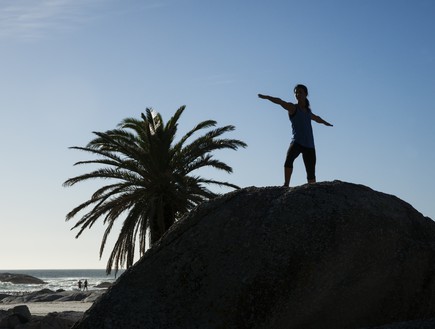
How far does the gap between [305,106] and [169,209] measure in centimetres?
1461

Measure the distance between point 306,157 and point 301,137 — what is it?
0.73 feet

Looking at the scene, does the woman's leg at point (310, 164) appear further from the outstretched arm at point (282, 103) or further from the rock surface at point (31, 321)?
the rock surface at point (31, 321)

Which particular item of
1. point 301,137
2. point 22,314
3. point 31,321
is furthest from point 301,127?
point 22,314

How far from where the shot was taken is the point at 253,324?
5.39 m

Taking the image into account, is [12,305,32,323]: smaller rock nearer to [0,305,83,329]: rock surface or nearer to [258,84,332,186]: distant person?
[0,305,83,329]: rock surface

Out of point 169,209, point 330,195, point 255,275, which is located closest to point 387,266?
point 330,195

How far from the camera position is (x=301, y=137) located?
7324mm

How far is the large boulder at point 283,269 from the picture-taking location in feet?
17.8

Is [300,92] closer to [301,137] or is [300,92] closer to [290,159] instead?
[301,137]

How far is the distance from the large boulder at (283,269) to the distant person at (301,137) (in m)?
1.33

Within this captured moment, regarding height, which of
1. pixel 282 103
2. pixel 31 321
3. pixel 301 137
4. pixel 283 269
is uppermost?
pixel 282 103

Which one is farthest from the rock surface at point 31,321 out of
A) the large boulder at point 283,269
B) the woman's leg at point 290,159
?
the large boulder at point 283,269

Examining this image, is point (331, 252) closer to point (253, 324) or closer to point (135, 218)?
point (253, 324)

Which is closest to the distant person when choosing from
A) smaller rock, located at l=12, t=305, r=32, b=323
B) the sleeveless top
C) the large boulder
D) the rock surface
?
the sleeveless top
